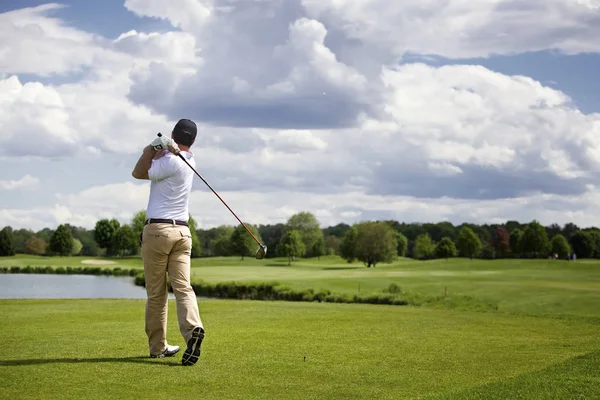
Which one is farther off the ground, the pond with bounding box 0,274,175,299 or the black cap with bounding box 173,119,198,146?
the black cap with bounding box 173,119,198,146

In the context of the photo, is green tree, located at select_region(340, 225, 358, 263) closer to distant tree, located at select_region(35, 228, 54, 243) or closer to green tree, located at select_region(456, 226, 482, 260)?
green tree, located at select_region(456, 226, 482, 260)

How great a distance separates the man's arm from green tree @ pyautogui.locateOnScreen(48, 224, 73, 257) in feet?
409

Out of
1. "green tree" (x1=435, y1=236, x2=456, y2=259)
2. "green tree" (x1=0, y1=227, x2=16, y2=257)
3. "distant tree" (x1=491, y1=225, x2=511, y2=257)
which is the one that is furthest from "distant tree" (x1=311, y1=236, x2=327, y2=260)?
"green tree" (x1=0, y1=227, x2=16, y2=257)

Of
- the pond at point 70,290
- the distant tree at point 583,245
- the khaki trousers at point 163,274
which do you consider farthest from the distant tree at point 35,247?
the khaki trousers at point 163,274

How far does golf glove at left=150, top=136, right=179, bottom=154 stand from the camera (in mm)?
8836

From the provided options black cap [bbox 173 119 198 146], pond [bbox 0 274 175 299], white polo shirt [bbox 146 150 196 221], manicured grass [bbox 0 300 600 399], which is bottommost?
pond [bbox 0 274 175 299]

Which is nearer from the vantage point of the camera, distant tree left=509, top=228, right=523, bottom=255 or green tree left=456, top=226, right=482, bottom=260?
distant tree left=509, top=228, right=523, bottom=255

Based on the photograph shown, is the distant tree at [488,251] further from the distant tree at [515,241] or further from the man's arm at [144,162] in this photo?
the man's arm at [144,162]

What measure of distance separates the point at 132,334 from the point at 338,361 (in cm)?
396

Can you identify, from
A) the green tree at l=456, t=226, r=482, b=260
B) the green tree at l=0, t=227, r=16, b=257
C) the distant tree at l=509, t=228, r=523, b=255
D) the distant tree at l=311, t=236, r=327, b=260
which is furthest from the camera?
the distant tree at l=311, t=236, r=327, b=260

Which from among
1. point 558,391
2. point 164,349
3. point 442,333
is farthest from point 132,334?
point 558,391

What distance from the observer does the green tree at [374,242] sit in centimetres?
10319

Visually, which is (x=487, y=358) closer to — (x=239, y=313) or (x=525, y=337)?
(x=525, y=337)

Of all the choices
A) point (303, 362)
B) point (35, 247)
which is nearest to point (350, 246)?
point (35, 247)
